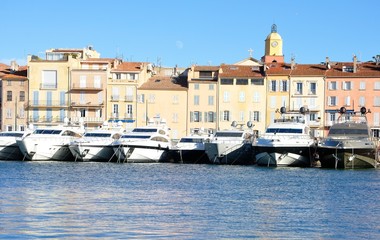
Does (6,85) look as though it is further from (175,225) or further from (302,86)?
(175,225)

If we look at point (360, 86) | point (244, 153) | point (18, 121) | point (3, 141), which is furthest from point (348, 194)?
point (18, 121)

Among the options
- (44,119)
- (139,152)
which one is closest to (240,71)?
(44,119)

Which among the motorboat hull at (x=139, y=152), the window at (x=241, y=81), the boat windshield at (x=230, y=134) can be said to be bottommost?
the motorboat hull at (x=139, y=152)

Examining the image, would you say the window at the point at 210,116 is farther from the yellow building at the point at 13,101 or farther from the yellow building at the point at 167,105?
the yellow building at the point at 13,101

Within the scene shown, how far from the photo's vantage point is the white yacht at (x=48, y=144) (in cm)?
8856

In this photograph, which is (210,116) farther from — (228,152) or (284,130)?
(284,130)

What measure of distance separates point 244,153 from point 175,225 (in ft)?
161

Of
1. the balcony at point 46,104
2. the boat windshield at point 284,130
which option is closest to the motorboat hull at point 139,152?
the boat windshield at point 284,130

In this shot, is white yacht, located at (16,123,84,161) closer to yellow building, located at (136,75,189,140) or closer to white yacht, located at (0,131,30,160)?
white yacht, located at (0,131,30,160)

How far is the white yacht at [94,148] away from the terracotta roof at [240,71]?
2640 cm

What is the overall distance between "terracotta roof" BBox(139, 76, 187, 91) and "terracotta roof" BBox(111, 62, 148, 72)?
2.26 metres

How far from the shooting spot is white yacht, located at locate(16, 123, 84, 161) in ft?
291

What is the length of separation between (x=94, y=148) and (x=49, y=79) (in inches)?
1080

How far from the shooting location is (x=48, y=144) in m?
89.1
